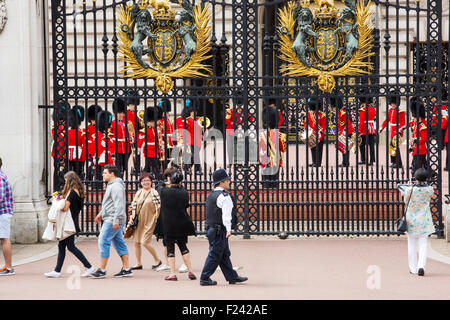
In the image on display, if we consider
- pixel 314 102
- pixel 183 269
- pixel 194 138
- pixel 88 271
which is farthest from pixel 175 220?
pixel 314 102

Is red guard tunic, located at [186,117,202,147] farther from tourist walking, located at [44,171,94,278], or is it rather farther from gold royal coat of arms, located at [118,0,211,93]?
tourist walking, located at [44,171,94,278]

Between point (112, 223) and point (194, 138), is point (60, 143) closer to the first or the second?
point (194, 138)

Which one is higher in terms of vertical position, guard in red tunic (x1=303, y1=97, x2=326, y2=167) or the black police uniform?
guard in red tunic (x1=303, y1=97, x2=326, y2=167)

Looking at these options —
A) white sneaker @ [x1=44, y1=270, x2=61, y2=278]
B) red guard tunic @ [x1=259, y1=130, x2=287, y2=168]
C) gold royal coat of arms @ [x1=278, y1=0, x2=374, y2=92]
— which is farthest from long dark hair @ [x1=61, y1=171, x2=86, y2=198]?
red guard tunic @ [x1=259, y1=130, x2=287, y2=168]

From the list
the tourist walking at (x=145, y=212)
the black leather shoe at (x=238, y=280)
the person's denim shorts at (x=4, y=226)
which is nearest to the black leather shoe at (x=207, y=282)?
the black leather shoe at (x=238, y=280)

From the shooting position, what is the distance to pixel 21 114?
1201cm

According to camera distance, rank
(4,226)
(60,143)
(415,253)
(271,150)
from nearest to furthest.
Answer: (415,253), (4,226), (60,143), (271,150)

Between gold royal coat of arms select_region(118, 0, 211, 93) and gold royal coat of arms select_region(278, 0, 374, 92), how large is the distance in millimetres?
1162

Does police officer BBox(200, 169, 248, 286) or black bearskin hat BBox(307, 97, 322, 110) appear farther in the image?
black bearskin hat BBox(307, 97, 322, 110)

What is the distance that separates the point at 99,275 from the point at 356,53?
4815 millimetres

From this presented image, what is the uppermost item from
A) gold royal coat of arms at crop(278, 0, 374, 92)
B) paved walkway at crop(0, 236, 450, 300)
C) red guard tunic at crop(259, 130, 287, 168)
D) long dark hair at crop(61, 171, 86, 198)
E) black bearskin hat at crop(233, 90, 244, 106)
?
gold royal coat of arms at crop(278, 0, 374, 92)

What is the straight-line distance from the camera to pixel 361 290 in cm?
884

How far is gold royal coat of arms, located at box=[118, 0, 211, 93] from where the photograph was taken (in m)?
12.2

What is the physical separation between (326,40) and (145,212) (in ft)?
12.4
